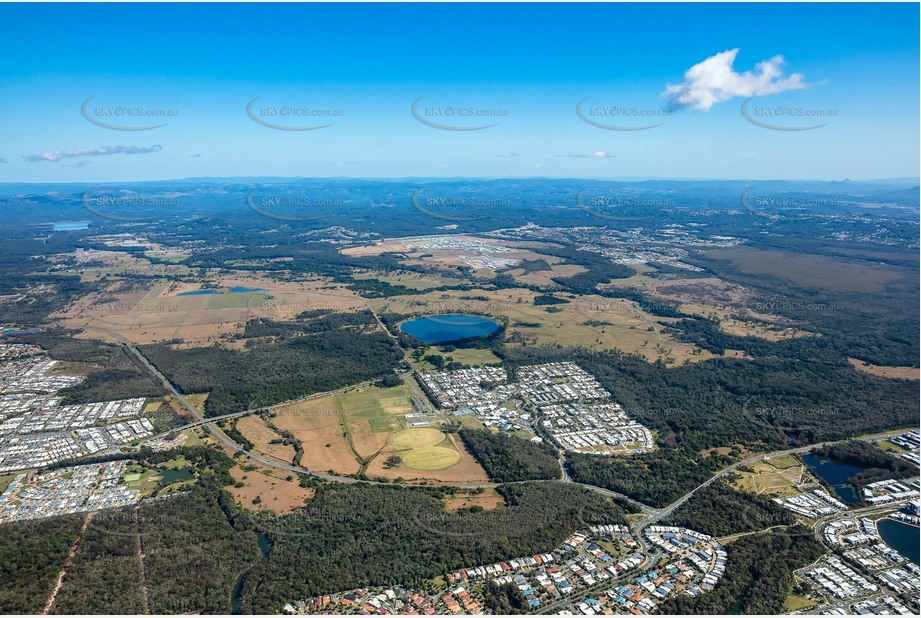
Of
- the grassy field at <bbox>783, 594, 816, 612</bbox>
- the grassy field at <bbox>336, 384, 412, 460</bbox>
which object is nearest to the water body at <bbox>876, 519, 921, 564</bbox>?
the grassy field at <bbox>783, 594, 816, 612</bbox>

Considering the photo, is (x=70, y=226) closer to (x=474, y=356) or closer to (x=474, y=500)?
(x=474, y=356)

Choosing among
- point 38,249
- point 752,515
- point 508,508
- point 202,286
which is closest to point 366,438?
point 508,508

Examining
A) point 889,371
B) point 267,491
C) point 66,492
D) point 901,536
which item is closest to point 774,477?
point 901,536

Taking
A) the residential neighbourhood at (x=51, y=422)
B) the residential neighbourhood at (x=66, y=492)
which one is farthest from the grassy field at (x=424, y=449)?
the residential neighbourhood at (x=51, y=422)

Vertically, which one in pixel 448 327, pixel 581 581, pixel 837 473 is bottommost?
pixel 448 327

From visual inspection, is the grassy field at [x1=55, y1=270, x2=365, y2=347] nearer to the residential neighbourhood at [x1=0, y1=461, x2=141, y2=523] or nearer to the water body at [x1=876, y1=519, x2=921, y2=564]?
the residential neighbourhood at [x1=0, y1=461, x2=141, y2=523]

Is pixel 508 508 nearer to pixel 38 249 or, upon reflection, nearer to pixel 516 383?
pixel 516 383

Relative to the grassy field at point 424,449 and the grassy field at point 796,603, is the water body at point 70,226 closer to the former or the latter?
the grassy field at point 424,449
